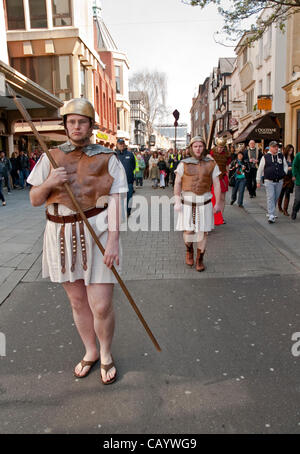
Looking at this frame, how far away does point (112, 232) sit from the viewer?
2803 millimetres

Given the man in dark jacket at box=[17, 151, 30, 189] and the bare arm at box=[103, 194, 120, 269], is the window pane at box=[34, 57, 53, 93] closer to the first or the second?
the man in dark jacket at box=[17, 151, 30, 189]

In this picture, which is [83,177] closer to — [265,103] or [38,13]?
[265,103]

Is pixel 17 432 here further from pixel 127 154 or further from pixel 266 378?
pixel 127 154

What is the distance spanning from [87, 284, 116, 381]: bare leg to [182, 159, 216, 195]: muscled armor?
10.1 ft

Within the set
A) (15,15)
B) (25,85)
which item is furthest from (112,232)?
(15,15)

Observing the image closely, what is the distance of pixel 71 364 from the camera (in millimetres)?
3250

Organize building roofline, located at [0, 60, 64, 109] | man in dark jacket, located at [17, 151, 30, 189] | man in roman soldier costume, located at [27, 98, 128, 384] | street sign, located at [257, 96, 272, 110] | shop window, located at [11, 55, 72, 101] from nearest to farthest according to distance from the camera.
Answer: man in roman soldier costume, located at [27, 98, 128, 384], building roofline, located at [0, 60, 64, 109], man in dark jacket, located at [17, 151, 30, 189], street sign, located at [257, 96, 272, 110], shop window, located at [11, 55, 72, 101]

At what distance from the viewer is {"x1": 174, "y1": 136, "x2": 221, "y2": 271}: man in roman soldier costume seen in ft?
18.6

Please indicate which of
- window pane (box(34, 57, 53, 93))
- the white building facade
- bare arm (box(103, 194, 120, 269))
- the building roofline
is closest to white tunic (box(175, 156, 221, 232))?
Result: bare arm (box(103, 194, 120, 269))

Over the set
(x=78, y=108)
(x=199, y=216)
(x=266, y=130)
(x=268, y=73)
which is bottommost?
(x=199, y=216)

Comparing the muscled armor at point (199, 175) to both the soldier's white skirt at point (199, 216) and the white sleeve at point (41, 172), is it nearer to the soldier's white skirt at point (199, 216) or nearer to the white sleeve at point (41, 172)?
the soldier's white skirt at point (199, 216)

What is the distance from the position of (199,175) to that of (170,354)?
2997mm

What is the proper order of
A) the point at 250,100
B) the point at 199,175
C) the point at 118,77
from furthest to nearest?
the point at 118,77 → the point at 250,100 → the point at 199,175

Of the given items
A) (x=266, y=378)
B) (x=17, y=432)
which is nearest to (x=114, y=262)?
(x=17, y=432)
